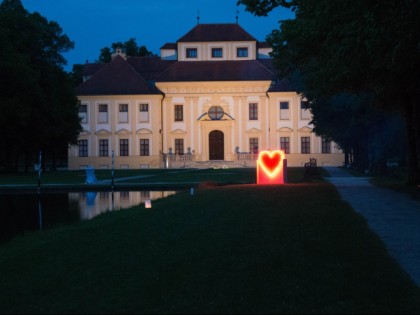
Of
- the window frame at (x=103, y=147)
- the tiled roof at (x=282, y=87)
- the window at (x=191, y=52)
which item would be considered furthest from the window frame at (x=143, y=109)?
the tiled roof at (x=282, y=87)

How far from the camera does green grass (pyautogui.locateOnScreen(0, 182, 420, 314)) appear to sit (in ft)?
20.3

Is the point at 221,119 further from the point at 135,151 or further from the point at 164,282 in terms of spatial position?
the point at 164,282

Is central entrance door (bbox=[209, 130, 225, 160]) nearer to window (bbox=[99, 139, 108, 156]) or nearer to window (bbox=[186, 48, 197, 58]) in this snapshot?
window (bbox=[186, 48, 197, 58])

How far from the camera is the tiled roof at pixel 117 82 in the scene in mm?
67812

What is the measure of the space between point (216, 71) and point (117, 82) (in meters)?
10.7

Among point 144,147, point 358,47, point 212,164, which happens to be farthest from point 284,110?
point 358,47

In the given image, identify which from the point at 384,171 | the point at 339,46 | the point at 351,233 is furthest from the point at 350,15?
the point at 384,171

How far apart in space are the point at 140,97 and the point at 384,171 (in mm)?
36351

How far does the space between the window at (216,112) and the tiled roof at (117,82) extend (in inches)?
235

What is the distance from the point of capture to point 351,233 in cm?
1034

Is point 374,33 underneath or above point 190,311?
above

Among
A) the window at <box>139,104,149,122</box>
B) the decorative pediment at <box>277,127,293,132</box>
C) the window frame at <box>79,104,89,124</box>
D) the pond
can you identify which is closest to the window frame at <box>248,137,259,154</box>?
the decorative pediment at <box>277,127,293,132</box>

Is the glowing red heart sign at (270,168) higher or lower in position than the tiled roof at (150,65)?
lower

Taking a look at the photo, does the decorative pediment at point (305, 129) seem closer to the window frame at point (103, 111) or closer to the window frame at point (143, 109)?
the window frame at point (143, 109)
